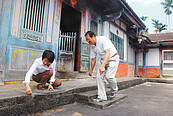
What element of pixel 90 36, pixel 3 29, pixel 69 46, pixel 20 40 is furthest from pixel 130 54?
pixel 3 29

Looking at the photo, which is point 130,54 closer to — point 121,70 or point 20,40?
point 121,70

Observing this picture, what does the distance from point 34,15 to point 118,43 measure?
6.07 m

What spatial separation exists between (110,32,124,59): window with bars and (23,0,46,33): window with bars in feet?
15.6

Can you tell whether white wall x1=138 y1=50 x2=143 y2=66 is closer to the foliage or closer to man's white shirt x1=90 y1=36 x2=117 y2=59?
man's white shirt x1=90 y1=36 x2=117 y2=59

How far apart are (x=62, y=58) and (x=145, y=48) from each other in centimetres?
1182

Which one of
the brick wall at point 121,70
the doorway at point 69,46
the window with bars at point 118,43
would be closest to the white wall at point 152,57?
the brick wall at point 121,70

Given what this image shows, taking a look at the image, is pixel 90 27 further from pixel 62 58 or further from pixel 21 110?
pixel 21 110

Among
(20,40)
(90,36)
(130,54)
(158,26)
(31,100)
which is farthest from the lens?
(158,26)

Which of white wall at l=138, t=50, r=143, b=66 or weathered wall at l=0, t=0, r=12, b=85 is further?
white wall at l=138, t=50, r=143, b=66

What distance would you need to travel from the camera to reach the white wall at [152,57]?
516 inches

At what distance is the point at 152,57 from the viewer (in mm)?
13367

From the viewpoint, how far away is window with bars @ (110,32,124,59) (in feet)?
25.6

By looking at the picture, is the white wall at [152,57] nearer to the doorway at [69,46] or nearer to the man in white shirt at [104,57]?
the doorway at [69,46]

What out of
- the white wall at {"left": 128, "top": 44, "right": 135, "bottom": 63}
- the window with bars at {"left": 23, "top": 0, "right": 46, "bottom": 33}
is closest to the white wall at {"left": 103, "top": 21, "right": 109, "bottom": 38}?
the window with bars at {"left": 23, "top": 0, "right": 46, "bottom": 33}
